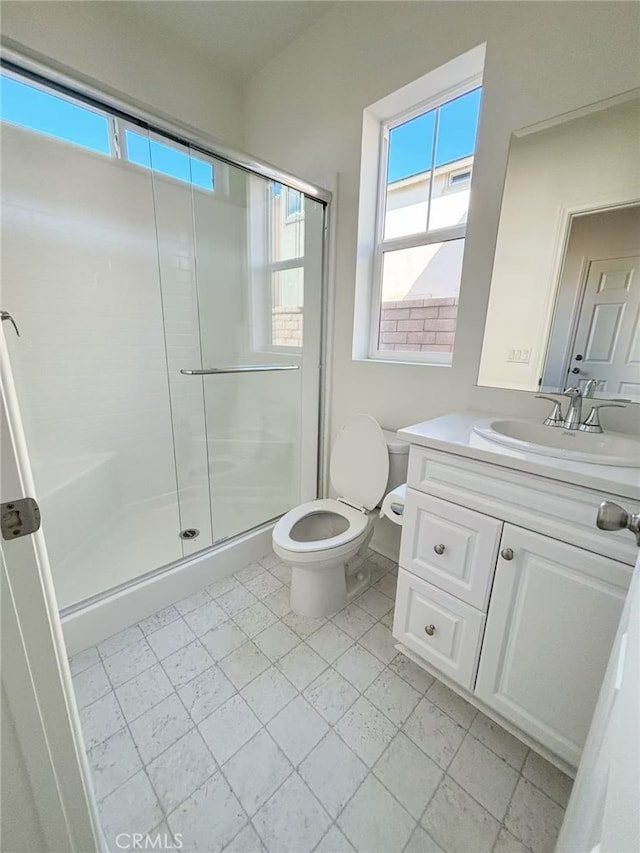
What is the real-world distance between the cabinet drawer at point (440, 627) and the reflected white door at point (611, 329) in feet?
2.92

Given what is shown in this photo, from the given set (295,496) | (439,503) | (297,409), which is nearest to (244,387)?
(297,409)

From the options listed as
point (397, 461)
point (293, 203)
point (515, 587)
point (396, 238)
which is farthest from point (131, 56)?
point (515, 587)

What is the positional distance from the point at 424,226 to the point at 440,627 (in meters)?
1.72

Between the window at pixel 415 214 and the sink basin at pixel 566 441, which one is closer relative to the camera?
the sink basin at pixel 566 441

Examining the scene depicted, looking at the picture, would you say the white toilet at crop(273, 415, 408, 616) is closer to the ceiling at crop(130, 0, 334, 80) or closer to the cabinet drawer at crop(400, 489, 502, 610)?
the cabinet drawer at crop(400, 489, 502, 610)

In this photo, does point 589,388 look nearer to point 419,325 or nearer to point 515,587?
point 515,587

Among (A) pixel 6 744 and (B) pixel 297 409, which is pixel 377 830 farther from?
(B) pixel 297 409

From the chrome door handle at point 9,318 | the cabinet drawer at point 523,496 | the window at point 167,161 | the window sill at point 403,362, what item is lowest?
the cabinet drawer at point 523,496

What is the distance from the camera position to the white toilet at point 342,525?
1.39m

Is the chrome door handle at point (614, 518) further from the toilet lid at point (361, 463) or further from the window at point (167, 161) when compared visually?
the window at point (167, 161)

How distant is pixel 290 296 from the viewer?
2096mm

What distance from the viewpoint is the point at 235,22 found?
166 cm

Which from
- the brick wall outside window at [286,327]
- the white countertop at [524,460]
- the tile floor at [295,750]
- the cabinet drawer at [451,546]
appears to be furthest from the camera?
the brick wall outside window at [286,327]

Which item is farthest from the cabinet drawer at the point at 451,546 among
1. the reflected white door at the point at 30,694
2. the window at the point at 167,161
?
the window at the point at 167,161
